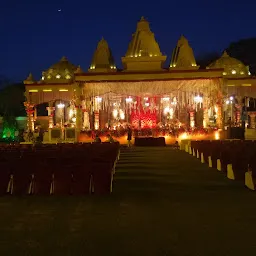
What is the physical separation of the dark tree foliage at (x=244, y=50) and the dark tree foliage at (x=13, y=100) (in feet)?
143

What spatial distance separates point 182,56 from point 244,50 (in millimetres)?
53066

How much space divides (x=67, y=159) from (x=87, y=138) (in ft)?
90.8

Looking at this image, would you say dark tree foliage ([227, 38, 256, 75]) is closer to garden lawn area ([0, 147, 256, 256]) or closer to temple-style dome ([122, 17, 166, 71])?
temple-style dome ([122, 17, 166, 71])

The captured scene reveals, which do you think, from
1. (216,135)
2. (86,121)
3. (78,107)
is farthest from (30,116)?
(216,135)

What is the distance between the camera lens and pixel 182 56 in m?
53.4

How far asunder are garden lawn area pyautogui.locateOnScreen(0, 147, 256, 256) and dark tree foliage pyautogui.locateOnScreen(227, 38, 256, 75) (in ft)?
292

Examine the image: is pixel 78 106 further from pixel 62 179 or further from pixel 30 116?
pixel 62 179

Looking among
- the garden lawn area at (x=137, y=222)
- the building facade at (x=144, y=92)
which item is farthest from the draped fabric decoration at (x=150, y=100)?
the garden lawn area at (x=137, y=222)

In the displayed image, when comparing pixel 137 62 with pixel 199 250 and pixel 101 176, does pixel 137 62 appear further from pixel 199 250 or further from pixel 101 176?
pixel 199 250

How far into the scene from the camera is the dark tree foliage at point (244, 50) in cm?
9910

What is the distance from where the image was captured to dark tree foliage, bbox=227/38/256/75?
99100 mm

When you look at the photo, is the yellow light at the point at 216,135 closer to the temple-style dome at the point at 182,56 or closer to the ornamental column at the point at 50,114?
the temple-style dome at the point at 182,56

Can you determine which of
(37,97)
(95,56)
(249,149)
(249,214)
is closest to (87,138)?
(37,97)

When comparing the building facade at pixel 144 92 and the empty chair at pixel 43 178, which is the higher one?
the building facade at pixel 144 92
